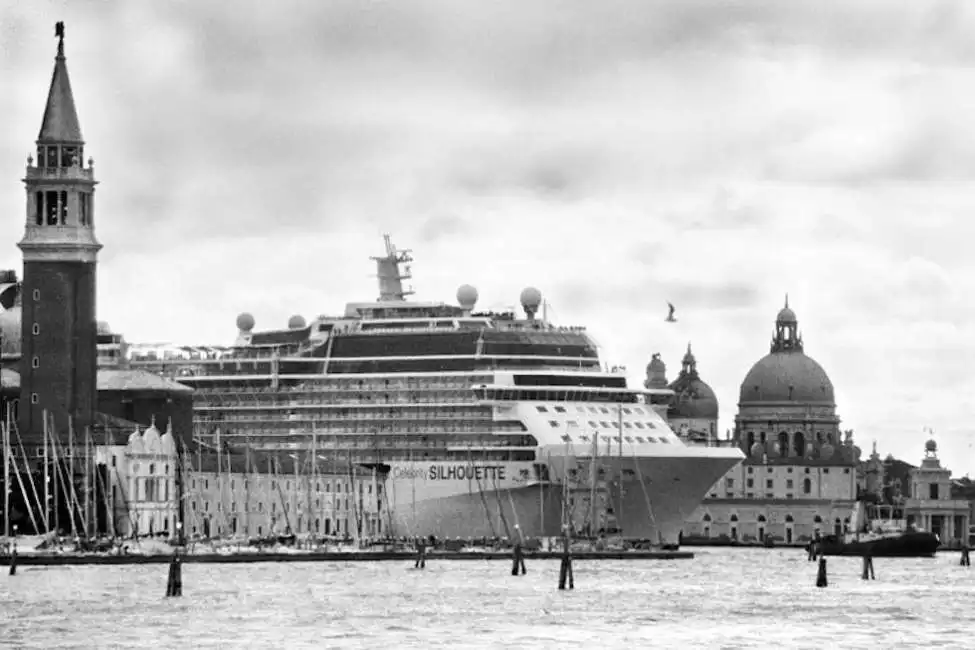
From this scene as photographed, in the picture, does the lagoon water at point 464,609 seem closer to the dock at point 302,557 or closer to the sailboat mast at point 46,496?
the dock at point 302,557

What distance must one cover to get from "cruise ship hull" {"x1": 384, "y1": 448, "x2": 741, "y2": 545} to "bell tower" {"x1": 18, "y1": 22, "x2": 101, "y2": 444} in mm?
17683

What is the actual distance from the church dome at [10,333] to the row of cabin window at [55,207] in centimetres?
Result: 2156

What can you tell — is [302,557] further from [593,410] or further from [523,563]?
[593,410]

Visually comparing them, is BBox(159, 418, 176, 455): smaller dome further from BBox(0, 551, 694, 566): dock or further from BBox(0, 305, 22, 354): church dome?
BBox(0, 305, 22, 354): church dome

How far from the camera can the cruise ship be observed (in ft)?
520

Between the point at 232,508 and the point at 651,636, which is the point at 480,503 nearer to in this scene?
the point at 232,508

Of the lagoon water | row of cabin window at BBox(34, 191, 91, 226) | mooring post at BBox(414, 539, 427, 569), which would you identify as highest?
row of cabin window at BBox(34, 191, 91, 226)

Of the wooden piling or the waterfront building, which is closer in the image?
the wooden piling

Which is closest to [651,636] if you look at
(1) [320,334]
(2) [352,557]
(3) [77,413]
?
(2) [352,557]

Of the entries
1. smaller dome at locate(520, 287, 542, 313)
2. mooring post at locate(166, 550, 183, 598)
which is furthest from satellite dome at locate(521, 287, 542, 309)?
mooring post at locate(166, 550, 183, 598)

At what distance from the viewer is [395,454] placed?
6398 inches

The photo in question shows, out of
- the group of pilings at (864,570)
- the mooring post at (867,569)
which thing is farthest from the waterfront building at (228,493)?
the mooring post at (867,569)

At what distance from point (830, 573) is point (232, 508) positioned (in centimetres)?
Result: 3081

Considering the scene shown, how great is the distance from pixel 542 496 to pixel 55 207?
92.1 ft
